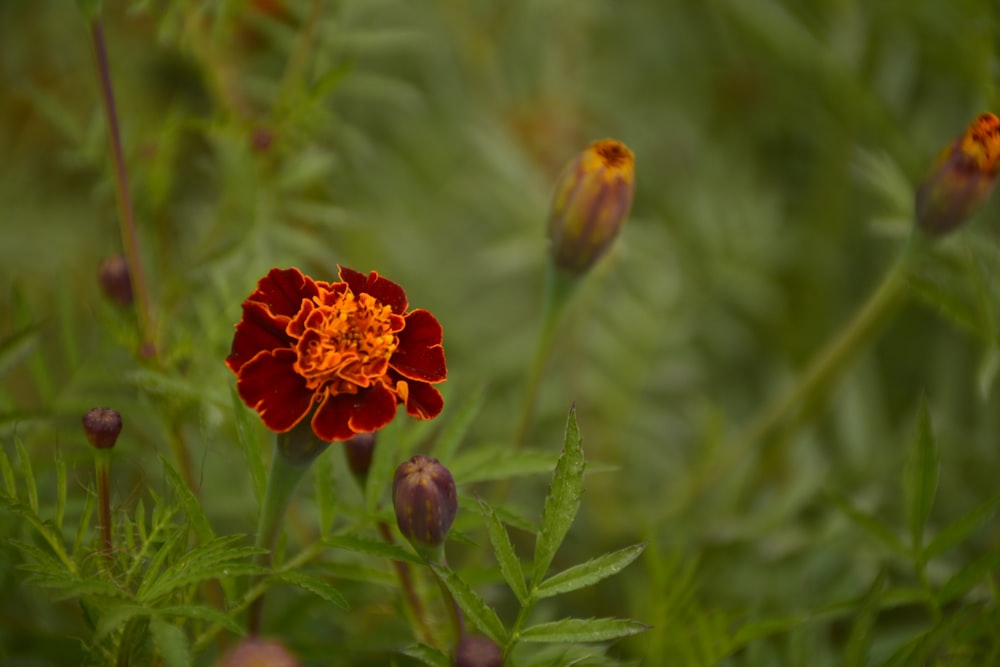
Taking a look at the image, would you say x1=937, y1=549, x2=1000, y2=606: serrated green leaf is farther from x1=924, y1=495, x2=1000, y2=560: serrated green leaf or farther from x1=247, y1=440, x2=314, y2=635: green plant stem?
x1=247, y1=440, x2=314, y2=635: green plant stem

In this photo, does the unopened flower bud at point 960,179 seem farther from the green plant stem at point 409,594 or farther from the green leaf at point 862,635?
the green plant stem at point 409,594

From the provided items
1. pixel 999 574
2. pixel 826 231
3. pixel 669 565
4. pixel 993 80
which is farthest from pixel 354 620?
pixel 826 231

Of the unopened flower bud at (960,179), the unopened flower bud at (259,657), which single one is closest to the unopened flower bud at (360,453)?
the unopened flower bud at (259,657)

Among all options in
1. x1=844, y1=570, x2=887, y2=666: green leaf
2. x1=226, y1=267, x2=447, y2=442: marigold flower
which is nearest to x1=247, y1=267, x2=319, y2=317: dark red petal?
x1=226, y1=267, x2=447, y2=442: marigold flower

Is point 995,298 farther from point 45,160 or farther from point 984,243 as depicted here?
point 45,160

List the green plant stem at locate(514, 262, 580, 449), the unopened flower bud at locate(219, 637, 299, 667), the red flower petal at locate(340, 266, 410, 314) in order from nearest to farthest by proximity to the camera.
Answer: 1. the unopened flower bud at locate(219, 637, 299, 667)
2. the red flower petal at locate(340, 266, 410, 314)
3. the green plant stem at locate(514, 262, 580, 449)

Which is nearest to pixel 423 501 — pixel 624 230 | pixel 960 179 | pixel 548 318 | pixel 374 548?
pixel 374 548

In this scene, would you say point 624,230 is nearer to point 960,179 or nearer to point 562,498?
point 960,179
